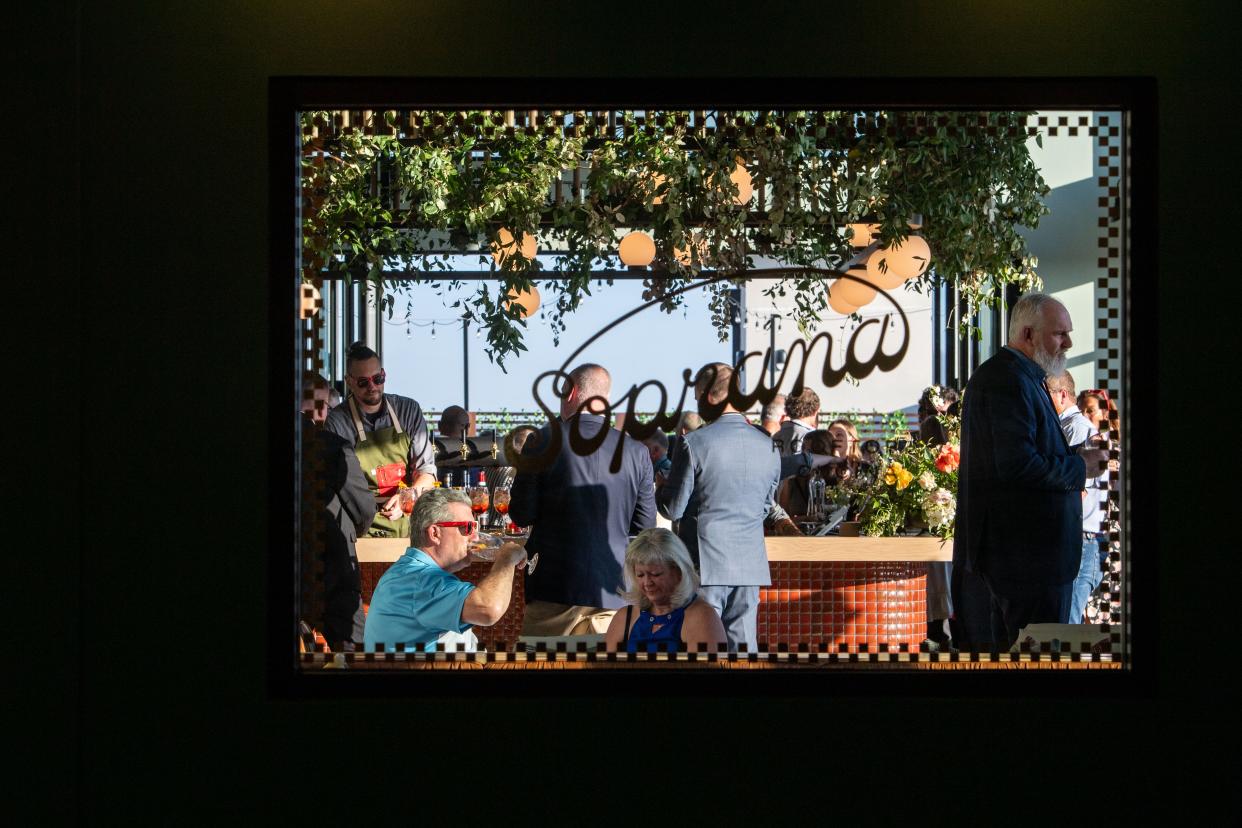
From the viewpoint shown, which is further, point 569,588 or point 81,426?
point 569,588

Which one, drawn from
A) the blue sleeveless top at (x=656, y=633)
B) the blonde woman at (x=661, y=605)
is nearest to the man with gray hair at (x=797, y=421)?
the blonde woman at (x=661, y=605)

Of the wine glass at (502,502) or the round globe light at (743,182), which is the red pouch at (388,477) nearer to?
the wine glass at (502,502)

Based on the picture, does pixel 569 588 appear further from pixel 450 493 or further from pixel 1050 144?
pixel 1050 144

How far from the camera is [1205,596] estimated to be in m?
3.08

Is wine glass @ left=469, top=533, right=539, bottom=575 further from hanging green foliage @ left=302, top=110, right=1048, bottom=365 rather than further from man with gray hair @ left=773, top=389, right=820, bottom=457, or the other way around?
man with gray hair @ left=773, top=389, right=820, bottom=457

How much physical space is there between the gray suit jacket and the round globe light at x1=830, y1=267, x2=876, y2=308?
0.41 meters

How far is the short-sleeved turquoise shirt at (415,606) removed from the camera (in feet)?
10.5

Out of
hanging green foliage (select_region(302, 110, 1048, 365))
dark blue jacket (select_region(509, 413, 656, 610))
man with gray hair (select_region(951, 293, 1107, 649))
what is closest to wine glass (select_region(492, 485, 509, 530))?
dark blue jacket (select_region(509, 413, 656, 610))

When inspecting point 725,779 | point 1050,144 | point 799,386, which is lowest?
→ point 725,779

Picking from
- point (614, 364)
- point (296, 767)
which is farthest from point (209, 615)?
point (614, 364)

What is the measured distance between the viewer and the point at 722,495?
3600mm

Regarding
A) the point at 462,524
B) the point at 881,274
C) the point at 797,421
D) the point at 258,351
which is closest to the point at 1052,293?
the point at 881,274

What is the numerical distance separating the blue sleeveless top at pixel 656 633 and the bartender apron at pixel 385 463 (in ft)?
2.19

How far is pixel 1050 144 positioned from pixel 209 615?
7.75ft
